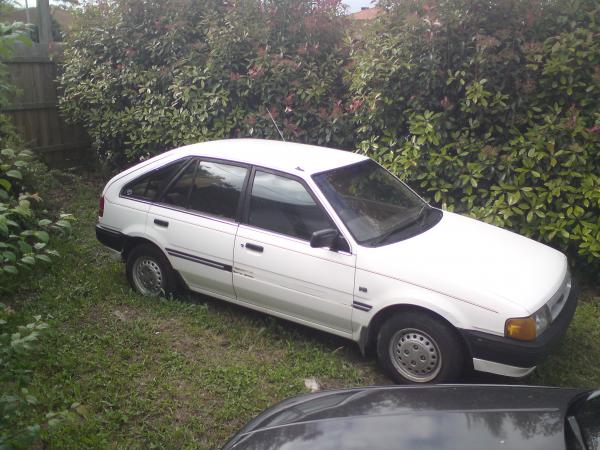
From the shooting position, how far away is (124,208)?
18.3 ft

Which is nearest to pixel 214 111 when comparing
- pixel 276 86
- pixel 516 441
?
pixel 276 86

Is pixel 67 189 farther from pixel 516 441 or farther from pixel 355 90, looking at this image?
pixel 516 441

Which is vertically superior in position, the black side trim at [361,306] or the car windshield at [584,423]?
the car windshield at [584,423]

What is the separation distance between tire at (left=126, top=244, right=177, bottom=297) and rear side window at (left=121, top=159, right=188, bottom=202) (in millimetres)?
473

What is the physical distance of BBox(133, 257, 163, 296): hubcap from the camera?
5.50 meters

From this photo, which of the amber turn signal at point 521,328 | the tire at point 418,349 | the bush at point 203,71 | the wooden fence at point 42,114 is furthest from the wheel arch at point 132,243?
the wooden fence at point 42,114

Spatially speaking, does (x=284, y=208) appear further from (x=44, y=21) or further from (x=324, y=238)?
(x=44, y=21)

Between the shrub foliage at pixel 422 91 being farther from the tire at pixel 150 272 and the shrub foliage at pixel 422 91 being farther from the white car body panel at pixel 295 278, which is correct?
the tire at pixel 150 272

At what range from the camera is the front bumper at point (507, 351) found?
380 centimetres

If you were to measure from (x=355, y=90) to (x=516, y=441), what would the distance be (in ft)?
17.2

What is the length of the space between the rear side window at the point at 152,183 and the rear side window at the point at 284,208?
93 cm

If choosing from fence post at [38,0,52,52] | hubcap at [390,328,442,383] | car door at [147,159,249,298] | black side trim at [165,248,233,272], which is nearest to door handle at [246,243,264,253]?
car door at [147,159,249,298]

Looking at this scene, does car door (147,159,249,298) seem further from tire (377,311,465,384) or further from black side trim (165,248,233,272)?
tire (377,311,465,384)

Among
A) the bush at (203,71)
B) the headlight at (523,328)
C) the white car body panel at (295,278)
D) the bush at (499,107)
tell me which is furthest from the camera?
the bush at (203,71)
